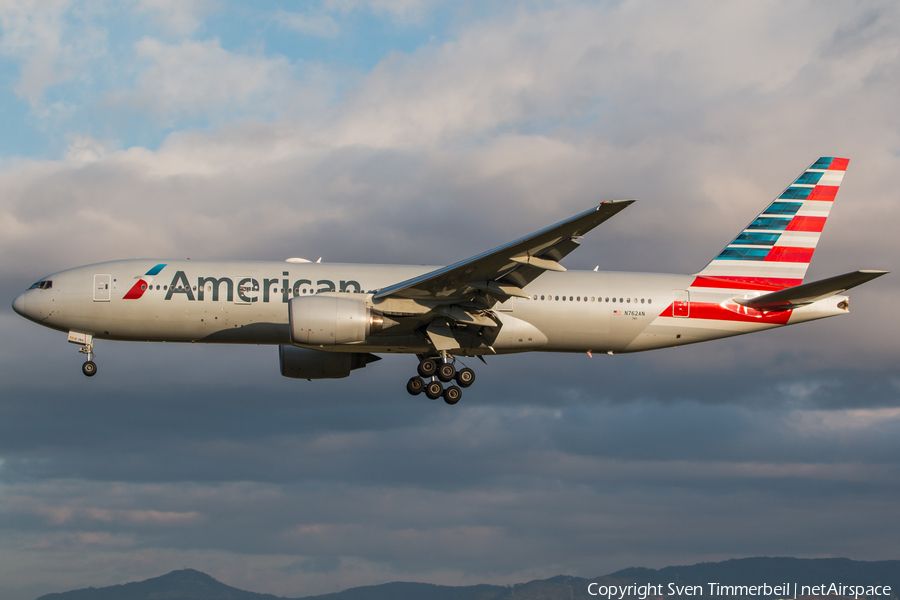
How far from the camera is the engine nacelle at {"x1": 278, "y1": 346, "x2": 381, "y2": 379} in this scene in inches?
1244

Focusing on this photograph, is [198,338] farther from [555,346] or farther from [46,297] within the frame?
[555,346]

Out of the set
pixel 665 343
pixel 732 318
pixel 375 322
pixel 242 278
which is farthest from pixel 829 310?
pixel 242 278

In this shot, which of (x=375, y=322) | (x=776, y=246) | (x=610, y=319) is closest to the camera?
(x=375, y=322)

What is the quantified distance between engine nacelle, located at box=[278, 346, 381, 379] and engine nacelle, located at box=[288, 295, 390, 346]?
5501 millimetres

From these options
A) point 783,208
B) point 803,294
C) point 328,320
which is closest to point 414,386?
point 328,320

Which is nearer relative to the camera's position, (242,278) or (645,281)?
(242,278)

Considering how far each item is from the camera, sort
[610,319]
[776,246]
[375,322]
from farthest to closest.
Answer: [776,246] → [610,319] → [375,322]

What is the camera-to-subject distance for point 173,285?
2775 centimetres

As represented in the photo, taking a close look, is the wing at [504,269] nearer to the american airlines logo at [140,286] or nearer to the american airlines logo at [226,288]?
the american airlines logo at [226,288]

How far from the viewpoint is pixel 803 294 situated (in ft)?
92.6

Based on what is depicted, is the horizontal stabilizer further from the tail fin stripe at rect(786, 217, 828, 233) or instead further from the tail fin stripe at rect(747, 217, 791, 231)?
the tail fin stripe at rect(786, 217, 828, 233)

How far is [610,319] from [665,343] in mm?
2456

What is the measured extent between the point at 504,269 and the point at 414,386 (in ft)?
20.5

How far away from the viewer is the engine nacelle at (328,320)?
25.4 m
